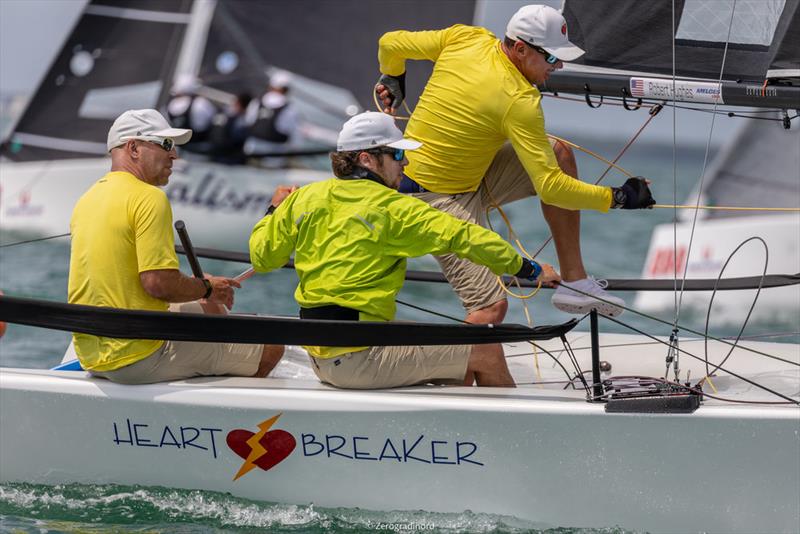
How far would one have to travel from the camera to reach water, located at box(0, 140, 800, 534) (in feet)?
11.8

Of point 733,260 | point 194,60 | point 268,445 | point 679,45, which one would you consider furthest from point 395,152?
point 194,60

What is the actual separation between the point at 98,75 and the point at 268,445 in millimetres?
9390

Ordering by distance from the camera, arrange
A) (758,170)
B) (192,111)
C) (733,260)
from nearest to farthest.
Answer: (733,260), (758,170), (192,111)

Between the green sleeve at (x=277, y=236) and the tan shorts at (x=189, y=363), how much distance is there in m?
0.38

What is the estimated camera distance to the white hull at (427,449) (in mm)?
3404

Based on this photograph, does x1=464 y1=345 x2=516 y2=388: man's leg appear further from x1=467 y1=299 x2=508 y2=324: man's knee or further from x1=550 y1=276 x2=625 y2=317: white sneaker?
x1=550 y1=276 x2=625 y2=317: white sneaker

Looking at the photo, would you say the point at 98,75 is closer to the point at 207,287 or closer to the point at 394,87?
the point at 394,87

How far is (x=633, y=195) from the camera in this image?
3760mm

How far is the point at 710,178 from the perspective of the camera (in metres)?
10.8

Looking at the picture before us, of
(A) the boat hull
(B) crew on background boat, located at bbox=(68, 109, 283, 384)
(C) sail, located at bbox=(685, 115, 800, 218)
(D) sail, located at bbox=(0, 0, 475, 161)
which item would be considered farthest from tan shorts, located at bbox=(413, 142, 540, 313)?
(D) sail, located at bbox=(0, 0, 475, 161)

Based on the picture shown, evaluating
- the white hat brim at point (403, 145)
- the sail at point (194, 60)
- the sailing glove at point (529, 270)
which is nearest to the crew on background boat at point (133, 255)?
the white hat brim at point (403, 145)

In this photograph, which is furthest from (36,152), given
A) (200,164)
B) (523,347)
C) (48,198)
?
(523,347)

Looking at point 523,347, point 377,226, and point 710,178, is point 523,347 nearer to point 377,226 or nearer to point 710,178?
point 377,226

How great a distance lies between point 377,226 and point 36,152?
975 centimetres
